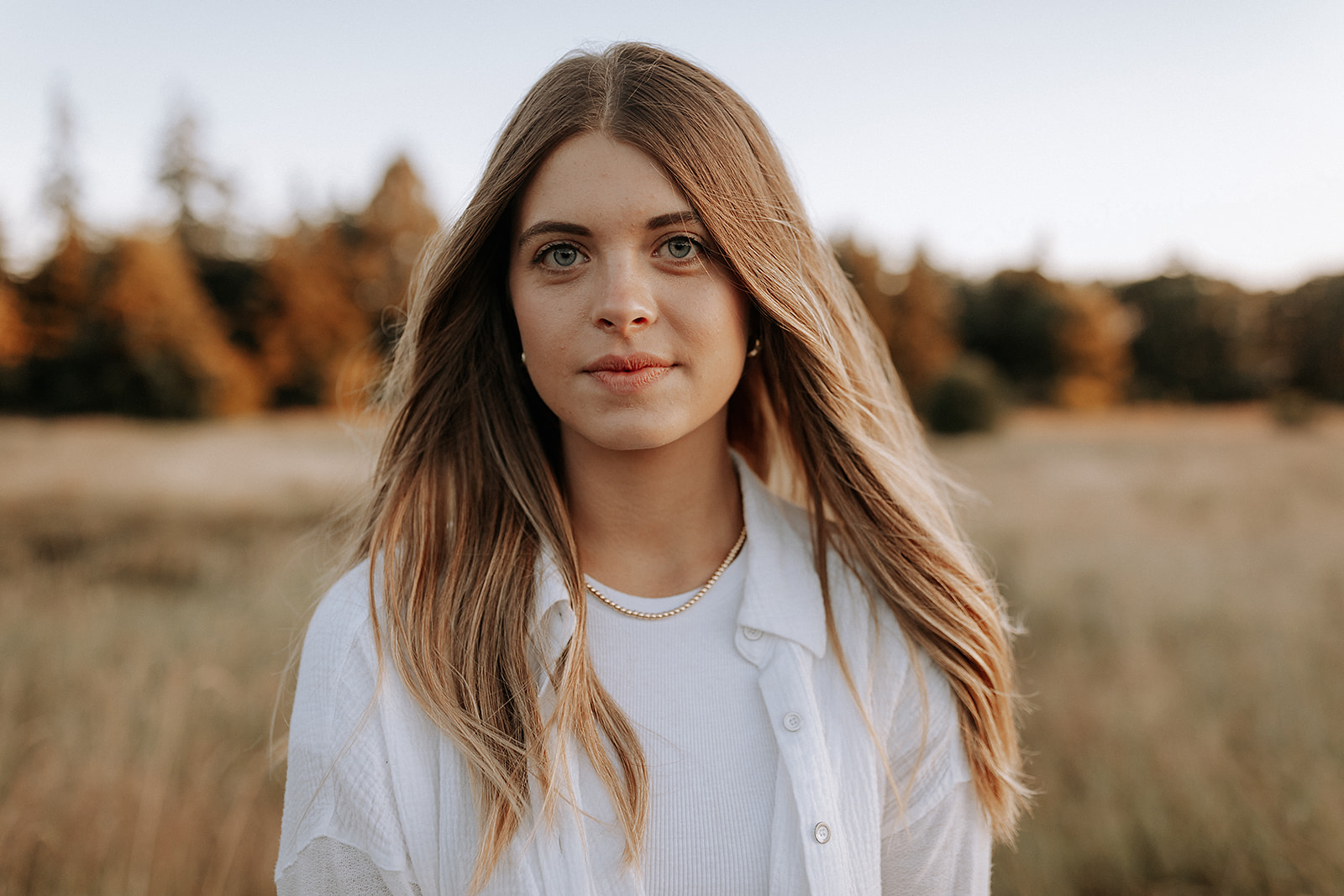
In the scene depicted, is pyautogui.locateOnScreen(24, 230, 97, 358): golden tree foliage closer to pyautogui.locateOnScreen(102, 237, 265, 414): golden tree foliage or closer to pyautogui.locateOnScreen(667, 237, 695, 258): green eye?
pyautogui.locateOnScreen(102, 237, 265, 414): golden tree foliage

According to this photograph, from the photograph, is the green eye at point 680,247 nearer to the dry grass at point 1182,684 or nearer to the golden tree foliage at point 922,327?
the dry grass at point 1182,684

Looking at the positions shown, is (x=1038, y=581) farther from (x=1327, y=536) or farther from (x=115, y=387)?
(x=115, y=387)

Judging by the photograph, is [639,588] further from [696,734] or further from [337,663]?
[337,663]

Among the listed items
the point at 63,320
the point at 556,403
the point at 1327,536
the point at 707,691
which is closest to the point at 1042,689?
the point at 707,691

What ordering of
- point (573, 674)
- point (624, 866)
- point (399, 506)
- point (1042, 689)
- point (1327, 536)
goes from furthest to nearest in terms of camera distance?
point (1327, 536)
point (1042, 689)
point (399, 506)
point (573, 674)
point (624, 866)

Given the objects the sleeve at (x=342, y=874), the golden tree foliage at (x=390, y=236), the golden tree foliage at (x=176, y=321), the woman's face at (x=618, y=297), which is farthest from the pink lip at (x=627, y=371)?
the golden tree foliage at (x=390, y=236)

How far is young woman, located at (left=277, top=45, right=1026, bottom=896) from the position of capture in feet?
4.83

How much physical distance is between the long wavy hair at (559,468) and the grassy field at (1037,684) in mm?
393

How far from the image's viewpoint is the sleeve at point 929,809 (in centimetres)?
167

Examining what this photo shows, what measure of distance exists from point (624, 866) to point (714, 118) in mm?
1439

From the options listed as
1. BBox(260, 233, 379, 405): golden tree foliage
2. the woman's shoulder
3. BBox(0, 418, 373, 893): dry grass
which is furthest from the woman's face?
BBox(260, 233, 379, 405): golden tree foliage

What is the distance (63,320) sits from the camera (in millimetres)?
14016

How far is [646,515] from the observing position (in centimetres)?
184

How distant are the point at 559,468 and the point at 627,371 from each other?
1.72 ft
